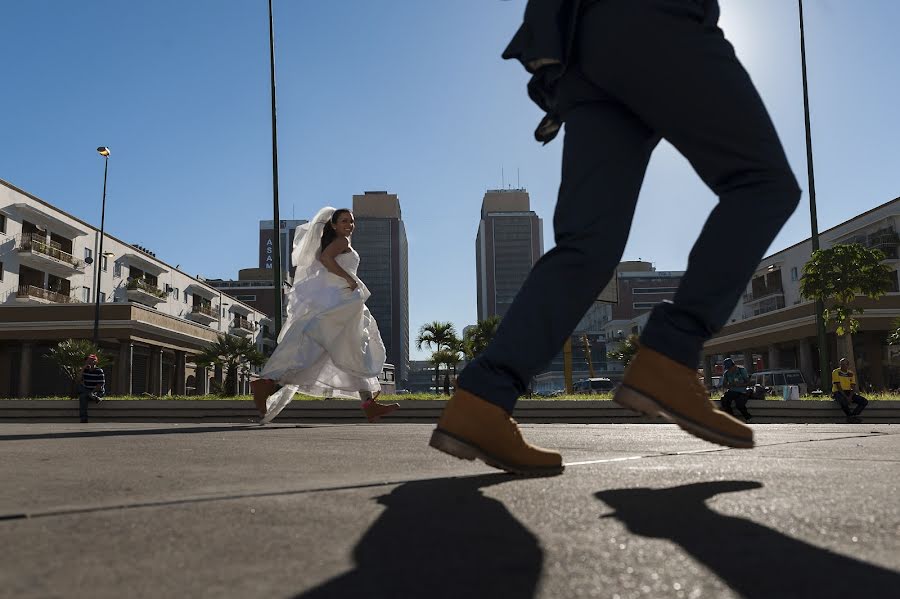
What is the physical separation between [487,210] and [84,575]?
177 metres

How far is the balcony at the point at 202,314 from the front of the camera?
58544 mm

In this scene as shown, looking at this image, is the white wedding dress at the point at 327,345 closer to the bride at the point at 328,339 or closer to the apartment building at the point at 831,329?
the bride at the point at 328,339

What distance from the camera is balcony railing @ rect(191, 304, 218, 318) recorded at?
58.6 metres

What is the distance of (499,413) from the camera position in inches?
65.9

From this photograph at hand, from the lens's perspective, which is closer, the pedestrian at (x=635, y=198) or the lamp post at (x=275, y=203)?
the pedestrian at (x=635, y=198)

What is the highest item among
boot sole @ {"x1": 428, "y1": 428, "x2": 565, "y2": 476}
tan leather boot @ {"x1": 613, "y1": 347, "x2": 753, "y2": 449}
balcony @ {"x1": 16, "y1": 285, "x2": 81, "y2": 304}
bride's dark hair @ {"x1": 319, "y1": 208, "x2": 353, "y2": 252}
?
balcony @ {"x1": 16, "y1": 285, "x2": 81, "y2": 304}

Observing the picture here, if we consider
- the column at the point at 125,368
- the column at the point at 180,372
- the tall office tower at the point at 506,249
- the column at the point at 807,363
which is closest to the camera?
the column at the point at 125,368

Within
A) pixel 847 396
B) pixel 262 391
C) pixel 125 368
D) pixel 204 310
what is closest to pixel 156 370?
pixel 125 368

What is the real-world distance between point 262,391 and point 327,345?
74 centimetres

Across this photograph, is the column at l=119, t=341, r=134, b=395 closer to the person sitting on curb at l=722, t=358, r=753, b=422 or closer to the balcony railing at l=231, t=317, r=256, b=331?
the balcony railing at l=231, t=317, r=256, b=331

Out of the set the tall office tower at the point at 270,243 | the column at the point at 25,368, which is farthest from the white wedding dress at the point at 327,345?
the tall office tower at the point at 270,243

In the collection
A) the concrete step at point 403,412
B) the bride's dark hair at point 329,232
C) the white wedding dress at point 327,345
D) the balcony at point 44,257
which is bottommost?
the concrete step at point 403,412

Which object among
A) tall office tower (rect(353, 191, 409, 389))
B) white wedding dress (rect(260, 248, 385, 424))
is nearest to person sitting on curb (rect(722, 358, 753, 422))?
white wedding dress (rect(260, 248, 385, 424))

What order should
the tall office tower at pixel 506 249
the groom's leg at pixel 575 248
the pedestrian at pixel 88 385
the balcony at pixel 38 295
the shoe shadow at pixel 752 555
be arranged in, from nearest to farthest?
the shoe shadow at pixel 752 555
the groom's leg at pixel 575 248
the pedestrian at pixel 88 385
the balcony at pixel 38 295
the tall office tower at pixel 506 249
